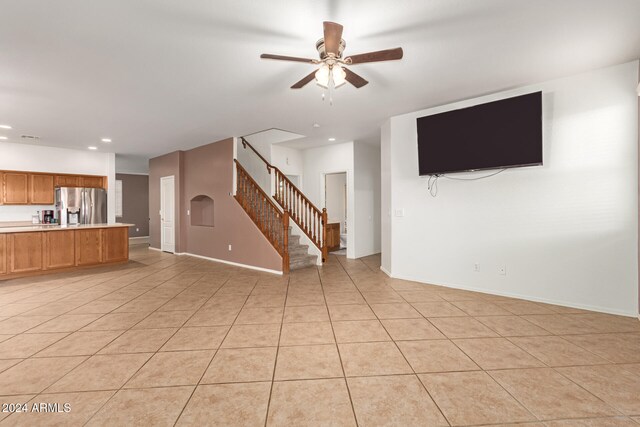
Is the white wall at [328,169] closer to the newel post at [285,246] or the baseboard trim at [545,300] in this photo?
the newel post at [285,246]

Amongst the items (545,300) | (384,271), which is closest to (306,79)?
(384,271)

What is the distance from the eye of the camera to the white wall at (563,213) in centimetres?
332

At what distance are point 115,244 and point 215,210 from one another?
242cm

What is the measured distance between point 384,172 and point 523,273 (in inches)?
111

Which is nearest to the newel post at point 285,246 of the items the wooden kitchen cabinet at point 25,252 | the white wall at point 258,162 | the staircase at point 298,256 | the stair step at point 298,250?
the staircase at point 298,256

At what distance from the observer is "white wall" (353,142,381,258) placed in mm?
7117

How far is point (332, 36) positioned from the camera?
2.19 metres

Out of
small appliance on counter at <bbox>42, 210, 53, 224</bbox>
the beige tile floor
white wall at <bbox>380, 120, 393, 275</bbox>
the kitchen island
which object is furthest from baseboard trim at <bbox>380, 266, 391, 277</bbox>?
small appliance on counter at <bbox>42, 210, 53, 224</bbox>

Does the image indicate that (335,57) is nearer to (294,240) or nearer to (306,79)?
(306,79)

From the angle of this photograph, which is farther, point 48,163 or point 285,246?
point 48,163

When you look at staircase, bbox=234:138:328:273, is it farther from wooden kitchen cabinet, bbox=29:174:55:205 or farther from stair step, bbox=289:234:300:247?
wooden kitchen cabinet, bbox=29:174:55:205

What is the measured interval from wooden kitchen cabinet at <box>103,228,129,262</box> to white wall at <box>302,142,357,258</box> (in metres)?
4.66

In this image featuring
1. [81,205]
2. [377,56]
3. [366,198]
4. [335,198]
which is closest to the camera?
[377,56]

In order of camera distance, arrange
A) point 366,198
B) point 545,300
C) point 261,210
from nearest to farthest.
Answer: point 545,300 < point 261,210 < point 366,198
